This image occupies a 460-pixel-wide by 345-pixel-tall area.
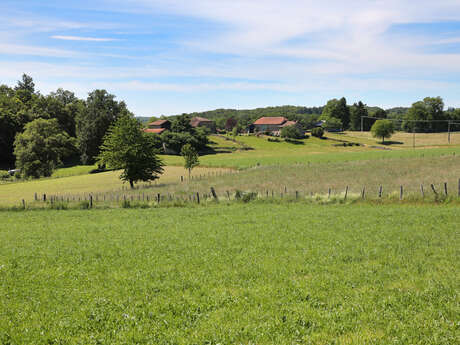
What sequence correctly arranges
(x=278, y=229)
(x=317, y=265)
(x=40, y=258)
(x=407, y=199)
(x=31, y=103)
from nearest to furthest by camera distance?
1. (x=317, y=265)
2. (x=40, y=258)
3. (x=278, y=229)
4. (x=407, y=199)
5. (x=31, y=103)

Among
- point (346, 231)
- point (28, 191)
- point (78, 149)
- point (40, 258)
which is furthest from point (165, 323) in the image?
point (78, 149)

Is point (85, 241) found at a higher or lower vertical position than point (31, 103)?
lower

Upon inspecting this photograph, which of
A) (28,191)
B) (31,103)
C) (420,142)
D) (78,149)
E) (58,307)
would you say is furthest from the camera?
→ (420,142)

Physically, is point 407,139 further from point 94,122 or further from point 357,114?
point 94,122

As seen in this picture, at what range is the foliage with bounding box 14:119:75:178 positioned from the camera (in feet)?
294

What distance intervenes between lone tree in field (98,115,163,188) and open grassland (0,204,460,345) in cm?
3888

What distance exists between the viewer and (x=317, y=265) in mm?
14125

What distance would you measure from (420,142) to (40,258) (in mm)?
148849

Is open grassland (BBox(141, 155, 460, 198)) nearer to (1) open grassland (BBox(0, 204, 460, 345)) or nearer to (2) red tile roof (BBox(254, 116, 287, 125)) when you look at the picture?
(1) open grassland (BBox(0, 204, 460, 345))

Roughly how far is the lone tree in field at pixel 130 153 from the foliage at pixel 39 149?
1467 inches

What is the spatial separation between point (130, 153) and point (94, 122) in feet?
176

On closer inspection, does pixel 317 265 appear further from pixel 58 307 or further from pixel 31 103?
pixel 31 103

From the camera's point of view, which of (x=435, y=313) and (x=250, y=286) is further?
(x=250, y=286)

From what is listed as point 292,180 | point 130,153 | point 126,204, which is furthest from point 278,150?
point 126,204
